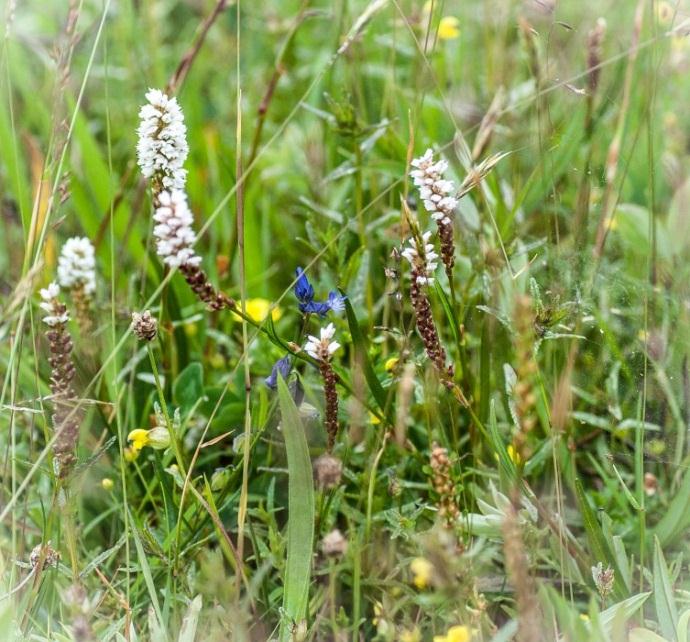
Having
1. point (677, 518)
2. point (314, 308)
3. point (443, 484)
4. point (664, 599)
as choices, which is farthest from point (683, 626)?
point (314, 308)

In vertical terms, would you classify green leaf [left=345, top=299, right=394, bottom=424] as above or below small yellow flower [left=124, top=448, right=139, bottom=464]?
above

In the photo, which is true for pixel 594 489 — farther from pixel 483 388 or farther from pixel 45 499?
pixel 45 499

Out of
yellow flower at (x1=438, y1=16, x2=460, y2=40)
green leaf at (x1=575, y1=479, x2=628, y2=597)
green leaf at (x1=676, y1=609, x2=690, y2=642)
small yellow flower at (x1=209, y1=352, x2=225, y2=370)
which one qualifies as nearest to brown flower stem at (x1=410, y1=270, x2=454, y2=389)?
green leaf at (x1=575, y1=479, x2=628, y2=597)

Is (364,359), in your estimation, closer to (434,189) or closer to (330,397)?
(330,397)

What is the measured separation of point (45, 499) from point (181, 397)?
9.7 inches

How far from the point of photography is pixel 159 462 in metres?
1.22

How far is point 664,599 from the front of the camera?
1110 millimetres

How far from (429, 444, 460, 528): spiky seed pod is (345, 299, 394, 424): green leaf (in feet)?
0.63

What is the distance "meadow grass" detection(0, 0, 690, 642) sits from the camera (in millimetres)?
1107

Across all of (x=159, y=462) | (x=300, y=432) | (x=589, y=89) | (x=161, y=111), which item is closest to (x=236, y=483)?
(x=159, y=462)

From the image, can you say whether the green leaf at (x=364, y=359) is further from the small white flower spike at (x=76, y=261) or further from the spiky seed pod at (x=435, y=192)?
the small white flower spike at (x=76, y=261)

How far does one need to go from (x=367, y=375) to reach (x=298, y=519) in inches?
8.3

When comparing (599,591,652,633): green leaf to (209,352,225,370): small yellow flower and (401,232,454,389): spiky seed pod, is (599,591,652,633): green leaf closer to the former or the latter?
(401,232,454,389): spiky seed pod

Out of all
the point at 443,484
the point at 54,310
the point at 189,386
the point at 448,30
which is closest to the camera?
the point at 443,484
